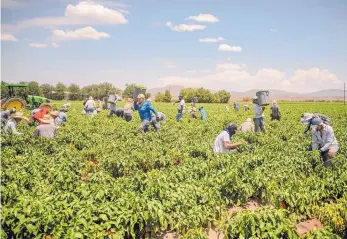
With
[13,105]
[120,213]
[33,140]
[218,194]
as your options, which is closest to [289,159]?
[218,194]

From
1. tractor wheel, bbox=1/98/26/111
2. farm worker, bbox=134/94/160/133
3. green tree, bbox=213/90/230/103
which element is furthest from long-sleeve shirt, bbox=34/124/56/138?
green tree, bbox=213/90/230/103

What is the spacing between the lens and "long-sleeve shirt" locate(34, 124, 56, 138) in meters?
9.73

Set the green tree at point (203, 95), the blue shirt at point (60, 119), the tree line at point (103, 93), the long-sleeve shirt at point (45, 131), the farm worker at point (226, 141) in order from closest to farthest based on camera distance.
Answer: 1. the farm worker at point (226, 141)
2. the long-sleeve shirt at point (45, 131)
3. the blue shirt at point (60, 119)
4. the tree line at point (103, 93)
5. the green tree at point (203, 95)

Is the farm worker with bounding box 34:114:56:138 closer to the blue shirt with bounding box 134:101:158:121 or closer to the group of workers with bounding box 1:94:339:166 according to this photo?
the group of workers with bounding box 1:94:339:166

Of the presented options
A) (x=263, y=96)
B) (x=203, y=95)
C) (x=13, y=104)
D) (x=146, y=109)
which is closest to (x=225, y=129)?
(x=146, y=109)

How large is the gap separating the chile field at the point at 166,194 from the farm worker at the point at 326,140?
258 millimetres

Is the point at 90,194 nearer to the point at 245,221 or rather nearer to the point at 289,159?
the point at 245,221

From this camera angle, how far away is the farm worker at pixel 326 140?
7.61m

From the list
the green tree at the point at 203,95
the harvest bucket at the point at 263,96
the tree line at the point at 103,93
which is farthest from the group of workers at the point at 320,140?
the green tree at the point at 203,95

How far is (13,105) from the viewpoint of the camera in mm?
20297

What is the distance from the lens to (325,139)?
7.84 m

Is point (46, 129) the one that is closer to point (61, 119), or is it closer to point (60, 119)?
point (60, 119)

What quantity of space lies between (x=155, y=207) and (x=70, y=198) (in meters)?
1.28

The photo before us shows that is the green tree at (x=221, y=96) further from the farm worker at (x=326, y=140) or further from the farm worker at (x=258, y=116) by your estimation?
the farm worker at (x=326, y=140)
